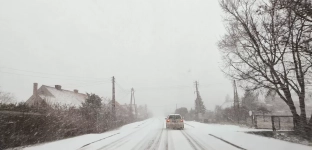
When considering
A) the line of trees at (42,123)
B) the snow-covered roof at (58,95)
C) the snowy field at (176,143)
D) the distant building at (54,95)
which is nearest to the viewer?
the snowy field at (176,143)

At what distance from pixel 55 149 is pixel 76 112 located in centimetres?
972

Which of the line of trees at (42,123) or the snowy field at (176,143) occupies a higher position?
the line of trees at (42,123)

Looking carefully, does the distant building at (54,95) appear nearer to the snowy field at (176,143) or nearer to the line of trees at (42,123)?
the line of trees at (42,123)

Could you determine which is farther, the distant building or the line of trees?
the distant building

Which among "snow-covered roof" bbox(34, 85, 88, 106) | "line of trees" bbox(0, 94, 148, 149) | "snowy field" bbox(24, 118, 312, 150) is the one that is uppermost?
"snow-covered roof" bbox(34, 85, 88, 106)

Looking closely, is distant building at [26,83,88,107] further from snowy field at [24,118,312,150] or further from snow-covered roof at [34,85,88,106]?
snowy field at [24,118,312,150]

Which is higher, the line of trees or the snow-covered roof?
the snow-covered roof

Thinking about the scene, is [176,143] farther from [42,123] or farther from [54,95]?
[54,95]

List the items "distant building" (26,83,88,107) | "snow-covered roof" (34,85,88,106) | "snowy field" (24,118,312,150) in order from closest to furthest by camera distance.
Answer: "snowy field" (24,118,312,150), "distant building" (26,83,88,107), "snow-covered roof" (34,85,88,106)

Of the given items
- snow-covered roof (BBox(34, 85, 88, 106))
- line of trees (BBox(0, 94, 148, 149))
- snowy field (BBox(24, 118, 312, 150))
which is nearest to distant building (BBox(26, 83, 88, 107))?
snow-covered roof (BBox(34, 85, 88, 106))

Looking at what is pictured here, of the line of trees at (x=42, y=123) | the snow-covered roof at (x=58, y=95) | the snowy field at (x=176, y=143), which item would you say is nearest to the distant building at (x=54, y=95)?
the snow-covered roof at (x=58, y=95)

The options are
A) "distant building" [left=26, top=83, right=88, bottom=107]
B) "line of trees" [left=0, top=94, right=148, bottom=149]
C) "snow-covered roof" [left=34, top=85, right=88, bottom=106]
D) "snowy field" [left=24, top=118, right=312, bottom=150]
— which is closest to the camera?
"snowy field" [left=24, top=118, right=312, bottom=150]

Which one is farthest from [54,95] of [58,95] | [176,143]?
[176,143]

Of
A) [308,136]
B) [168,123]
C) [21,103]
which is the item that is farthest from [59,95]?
[308,136]
